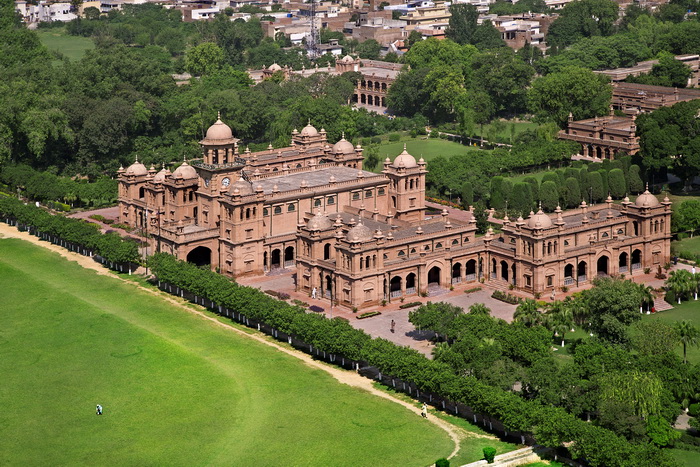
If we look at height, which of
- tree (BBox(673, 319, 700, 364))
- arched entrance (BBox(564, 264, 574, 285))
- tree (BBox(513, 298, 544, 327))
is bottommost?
arched entrance (BBox(564, 264, 574, 285))

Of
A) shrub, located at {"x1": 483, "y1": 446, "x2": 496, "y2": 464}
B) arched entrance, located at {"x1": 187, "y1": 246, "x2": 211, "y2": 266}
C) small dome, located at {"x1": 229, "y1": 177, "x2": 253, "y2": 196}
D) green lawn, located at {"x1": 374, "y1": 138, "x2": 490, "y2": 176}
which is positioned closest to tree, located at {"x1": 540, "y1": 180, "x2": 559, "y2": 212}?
green lawn, located at {"x1": 374, "y1": 138, "x2": 490, "y2": 176}

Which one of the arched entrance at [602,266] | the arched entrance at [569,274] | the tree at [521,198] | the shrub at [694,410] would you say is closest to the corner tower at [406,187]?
the tree at [521,198]

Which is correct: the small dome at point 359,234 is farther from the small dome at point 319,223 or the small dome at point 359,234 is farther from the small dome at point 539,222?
the small dome at point 539,222

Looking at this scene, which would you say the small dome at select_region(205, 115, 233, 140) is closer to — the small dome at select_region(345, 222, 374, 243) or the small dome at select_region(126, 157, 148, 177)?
the small dome at select_region(126, 157, 148, 177)

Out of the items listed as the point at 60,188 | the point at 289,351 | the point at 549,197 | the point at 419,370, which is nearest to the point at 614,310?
the point at 419,370

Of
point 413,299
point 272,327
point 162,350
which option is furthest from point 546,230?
point 162,350

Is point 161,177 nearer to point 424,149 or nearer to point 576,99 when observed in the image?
point 424,149
